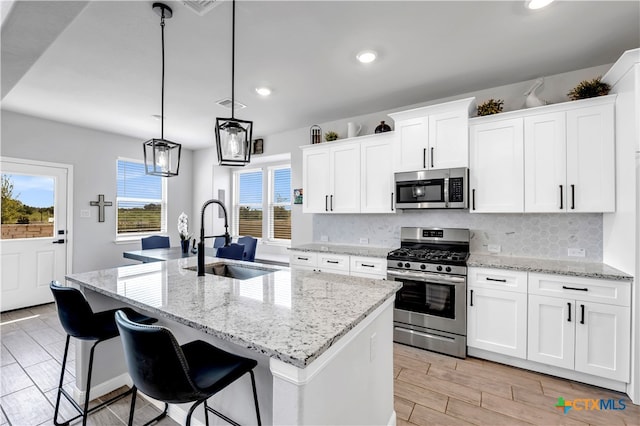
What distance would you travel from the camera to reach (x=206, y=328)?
1.14 meters

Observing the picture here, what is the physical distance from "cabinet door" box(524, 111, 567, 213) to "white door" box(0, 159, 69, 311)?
19.7ft

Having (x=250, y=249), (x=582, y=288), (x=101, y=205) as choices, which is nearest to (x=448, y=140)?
(x=582, y=288)

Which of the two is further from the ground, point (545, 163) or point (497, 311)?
point (545, 163)

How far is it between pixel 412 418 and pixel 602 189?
2.38 meters

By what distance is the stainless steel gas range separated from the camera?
279 cm

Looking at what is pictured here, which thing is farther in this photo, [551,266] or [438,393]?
[551,266]

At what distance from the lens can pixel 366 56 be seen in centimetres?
251

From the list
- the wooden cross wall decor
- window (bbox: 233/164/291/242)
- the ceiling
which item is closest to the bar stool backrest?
the ceiling

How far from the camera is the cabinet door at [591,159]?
2.41 meters

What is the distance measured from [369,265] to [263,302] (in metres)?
2.06

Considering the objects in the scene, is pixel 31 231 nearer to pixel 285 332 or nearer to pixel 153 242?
pixel 153 242

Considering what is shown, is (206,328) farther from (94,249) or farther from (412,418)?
(94,249)

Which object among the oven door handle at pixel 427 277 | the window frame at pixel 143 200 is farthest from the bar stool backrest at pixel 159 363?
the window frame at pixel 143 200

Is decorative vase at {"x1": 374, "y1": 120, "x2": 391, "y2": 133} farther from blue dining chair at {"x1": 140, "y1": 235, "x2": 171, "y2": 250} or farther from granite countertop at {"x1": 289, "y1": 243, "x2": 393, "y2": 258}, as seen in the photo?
blue dining chair at {"x1": 140, "y1": 235, "x2": 171, "y2": 250}
